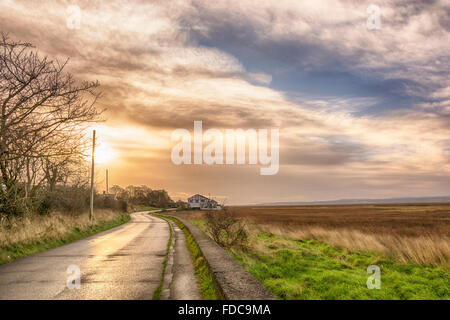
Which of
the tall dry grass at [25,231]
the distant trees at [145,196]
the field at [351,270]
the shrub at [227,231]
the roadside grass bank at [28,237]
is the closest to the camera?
the field at [351,270]

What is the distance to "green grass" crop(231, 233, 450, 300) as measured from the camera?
7.79 m

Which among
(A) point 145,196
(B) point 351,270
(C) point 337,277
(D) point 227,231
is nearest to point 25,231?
(D) point 227,231

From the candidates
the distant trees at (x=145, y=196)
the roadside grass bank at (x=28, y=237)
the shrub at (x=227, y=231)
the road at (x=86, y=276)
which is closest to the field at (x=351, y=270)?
the shrub at (x=227, y=231)

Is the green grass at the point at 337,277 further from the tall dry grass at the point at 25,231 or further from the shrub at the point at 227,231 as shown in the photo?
the tall dry grass at the point at 25,231

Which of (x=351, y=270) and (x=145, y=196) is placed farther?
(x=145, y=196)

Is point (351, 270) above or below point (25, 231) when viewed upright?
below

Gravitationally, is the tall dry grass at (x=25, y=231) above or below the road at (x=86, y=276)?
above

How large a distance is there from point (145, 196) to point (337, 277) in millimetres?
140706

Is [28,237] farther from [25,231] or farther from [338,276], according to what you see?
[338,276]

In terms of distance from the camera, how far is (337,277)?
914cm

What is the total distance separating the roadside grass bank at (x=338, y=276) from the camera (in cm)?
779
